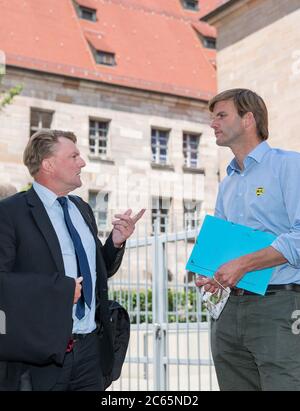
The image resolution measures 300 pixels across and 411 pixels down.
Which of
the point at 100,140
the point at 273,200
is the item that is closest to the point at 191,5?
the point at 100,140

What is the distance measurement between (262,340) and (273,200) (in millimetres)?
620

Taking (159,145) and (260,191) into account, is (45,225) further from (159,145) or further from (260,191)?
(159,145)

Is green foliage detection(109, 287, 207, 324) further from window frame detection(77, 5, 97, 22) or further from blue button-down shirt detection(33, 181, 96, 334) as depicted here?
window frame detection(77, 5, 97, 22)

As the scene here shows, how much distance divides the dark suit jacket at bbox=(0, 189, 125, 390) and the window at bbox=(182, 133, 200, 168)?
2741 centimetres

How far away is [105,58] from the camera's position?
2997 cm

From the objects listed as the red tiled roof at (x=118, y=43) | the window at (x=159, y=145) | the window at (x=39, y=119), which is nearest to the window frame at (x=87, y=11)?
the red tiled roof at (x=118, y=43)

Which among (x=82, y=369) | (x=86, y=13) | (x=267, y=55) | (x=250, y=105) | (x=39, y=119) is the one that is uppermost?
(x=86, y=13)

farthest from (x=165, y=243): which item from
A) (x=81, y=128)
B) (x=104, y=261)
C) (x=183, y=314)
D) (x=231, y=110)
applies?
(x=81, y=128)

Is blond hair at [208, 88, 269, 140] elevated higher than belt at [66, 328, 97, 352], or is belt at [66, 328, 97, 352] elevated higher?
blond hair at [208, 88, 269, 140]

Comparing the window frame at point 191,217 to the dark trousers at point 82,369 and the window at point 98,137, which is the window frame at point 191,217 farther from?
the window at point 98,137

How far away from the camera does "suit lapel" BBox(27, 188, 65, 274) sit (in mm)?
3469

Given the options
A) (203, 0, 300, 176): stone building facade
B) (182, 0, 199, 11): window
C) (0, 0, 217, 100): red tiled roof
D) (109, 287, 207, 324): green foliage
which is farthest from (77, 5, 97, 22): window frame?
(109, 287, 207, 324): green foliage

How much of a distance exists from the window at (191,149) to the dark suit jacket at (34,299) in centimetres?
2741

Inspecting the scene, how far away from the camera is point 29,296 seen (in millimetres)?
3250
